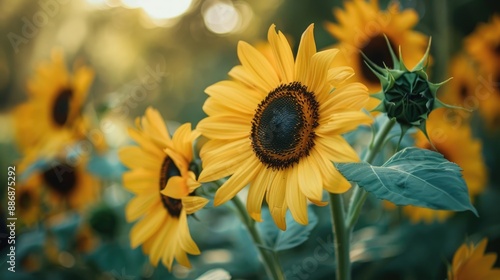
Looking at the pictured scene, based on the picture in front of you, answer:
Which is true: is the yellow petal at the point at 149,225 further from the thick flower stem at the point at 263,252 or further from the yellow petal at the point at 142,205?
the thick flower stem at the point at 263,252

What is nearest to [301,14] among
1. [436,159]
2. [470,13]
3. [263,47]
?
[470,13]

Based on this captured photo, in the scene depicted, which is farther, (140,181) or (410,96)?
(140,181)

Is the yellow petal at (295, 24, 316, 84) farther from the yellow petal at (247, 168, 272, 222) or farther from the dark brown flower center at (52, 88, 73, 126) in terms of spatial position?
the dark brown flower center at (52, 88, 73, 126)

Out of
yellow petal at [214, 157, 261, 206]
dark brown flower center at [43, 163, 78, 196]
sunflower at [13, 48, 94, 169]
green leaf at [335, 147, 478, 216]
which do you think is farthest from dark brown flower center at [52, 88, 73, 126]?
green leaf at [335, 147, 478, 216]

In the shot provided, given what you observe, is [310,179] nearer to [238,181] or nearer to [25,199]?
[238,181]

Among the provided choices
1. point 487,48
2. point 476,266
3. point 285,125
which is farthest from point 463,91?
point 285,125

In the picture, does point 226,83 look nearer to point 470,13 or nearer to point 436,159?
point 436,159

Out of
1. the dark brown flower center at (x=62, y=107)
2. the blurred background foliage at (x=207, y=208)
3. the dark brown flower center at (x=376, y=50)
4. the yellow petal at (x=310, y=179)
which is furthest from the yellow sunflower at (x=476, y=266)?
the dark brown flower center at (x=62, y=107)
